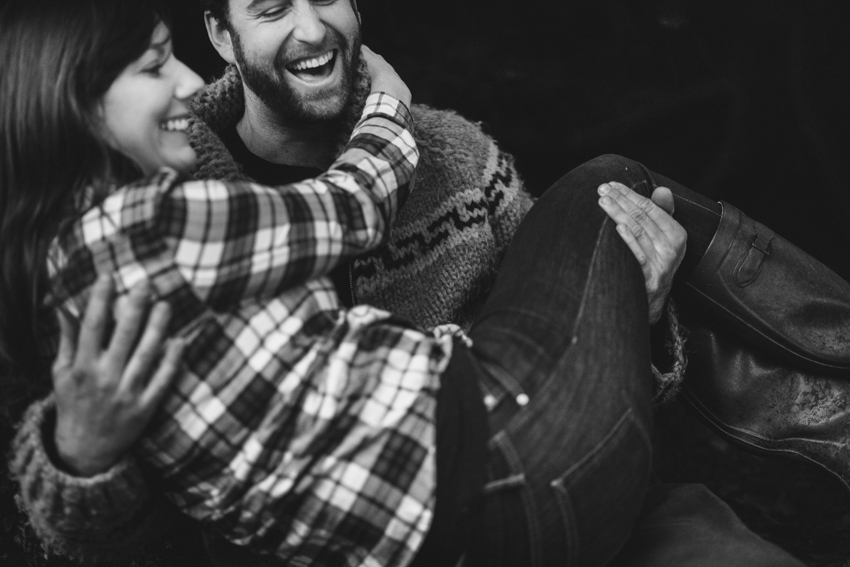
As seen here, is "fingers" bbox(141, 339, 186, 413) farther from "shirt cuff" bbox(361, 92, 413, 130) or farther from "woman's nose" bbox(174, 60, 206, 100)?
"shirt cuff" bbox(361, 92, 413, 130)

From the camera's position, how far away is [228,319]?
1224mm

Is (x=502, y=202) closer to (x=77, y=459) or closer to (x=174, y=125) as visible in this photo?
(x=174, y=125)

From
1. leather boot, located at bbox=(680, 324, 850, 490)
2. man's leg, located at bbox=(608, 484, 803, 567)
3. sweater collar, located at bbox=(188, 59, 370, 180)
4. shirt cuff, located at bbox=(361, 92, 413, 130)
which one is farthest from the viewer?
sweater collar, located at bbox=(188, 59, 370, 180)

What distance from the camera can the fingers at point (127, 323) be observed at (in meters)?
1.16

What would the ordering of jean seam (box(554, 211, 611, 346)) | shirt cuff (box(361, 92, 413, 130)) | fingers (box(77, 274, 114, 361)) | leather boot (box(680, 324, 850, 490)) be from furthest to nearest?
1. leather boot (box(680, 324, 850, 490))
2. shirt cuff (box(361, 92, 413, 130))
3. jean seam (box(554, 211, 611, 346))
4. fingers (box(77, 274, 114, 361))

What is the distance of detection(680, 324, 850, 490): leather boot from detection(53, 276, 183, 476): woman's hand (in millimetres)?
1268

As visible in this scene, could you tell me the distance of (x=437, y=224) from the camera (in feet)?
6.95

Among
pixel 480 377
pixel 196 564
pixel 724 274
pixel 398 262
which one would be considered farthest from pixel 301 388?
pixel 196 564

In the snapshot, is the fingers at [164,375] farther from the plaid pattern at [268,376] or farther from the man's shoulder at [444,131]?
the man's shoulder at [444,131]

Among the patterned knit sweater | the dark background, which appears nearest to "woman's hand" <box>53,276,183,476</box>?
the patterned knit sweater

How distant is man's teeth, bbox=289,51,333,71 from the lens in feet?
6.91

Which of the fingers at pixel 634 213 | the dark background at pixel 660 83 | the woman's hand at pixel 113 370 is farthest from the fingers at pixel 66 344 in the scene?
the dark background at pixel 660 83

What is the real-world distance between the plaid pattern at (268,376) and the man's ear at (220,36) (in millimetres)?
1143

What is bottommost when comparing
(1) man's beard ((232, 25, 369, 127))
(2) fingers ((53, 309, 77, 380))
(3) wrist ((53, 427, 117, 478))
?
(3) wrist ((53, 427, 117, 478))
